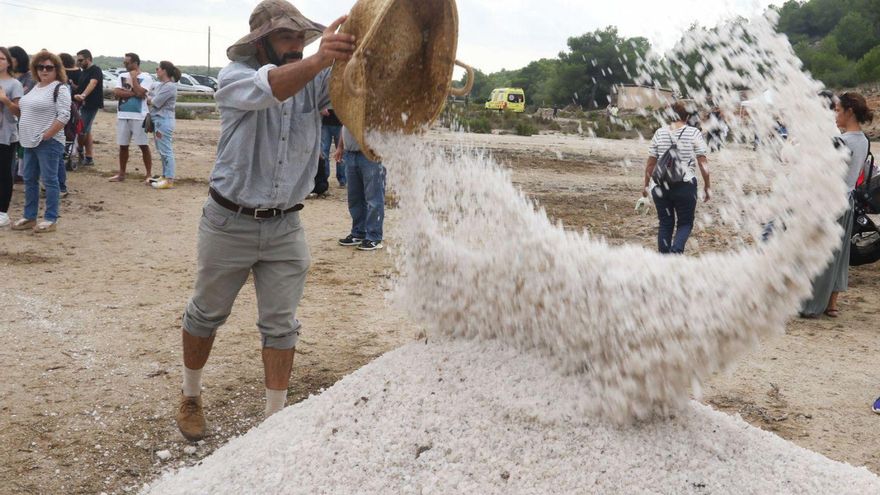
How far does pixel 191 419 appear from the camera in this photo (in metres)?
3.05

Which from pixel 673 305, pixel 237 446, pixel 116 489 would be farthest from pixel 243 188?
pixel 673 305

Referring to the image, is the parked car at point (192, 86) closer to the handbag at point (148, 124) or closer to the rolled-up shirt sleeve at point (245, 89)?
the handbag at point (148, 124)

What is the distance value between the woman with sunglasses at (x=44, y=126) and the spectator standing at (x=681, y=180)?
17.6 feet

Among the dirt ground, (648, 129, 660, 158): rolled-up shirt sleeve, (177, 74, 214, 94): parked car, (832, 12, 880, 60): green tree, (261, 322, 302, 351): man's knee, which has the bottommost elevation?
the dirt ground

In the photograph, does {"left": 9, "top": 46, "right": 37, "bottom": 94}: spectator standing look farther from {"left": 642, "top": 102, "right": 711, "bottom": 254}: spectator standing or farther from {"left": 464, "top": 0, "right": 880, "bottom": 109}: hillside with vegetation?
{"left": 464, "top": 0, "right": 880, "bottom": 109}: hillside with vegetation

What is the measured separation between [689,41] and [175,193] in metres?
7.84

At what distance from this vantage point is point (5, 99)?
258 inches

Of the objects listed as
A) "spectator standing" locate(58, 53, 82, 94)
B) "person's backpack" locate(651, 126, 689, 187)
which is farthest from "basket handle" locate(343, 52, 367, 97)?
"spectator standing" locate(58, 53, 82, 94)

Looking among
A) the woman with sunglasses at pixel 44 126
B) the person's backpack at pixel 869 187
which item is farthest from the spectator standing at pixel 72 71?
the person's backpack at pixel 869 187

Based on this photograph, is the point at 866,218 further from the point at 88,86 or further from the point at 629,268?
the point at 88,86

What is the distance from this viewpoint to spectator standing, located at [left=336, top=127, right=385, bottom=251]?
6500mm

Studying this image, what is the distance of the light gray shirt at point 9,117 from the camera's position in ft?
21.7

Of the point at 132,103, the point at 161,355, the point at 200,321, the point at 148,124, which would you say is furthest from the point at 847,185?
the point at 132,103

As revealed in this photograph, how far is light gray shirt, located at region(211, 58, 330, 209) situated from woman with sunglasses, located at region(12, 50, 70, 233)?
179 inches
